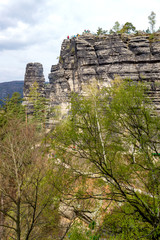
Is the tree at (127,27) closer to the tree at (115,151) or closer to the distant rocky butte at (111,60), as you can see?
the distant rocky butte at (111,60)

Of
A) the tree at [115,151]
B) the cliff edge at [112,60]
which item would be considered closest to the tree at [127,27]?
the cliff edge at [112,60]

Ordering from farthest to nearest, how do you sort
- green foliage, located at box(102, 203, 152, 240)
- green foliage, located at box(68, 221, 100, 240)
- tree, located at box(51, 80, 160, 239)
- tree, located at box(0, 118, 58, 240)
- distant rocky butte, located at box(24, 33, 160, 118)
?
distant rocky butte, located at box(24, 33, 160, 118)
tree, located at box(0, 118, 58, 240)
tree, located at box(51, 80, 160, 239)
green foliage, located at box(68, 221, 100, 240)
green foliage, located at box(102, 203, 152, 240)

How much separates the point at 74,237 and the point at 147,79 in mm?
29670

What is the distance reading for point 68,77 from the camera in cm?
3403

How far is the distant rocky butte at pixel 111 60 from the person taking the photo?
1111 inches

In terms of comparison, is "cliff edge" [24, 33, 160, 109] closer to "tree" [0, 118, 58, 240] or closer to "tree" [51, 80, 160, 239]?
"tree" [0, 118, 58, 240]

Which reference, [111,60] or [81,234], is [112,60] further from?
[81,234]

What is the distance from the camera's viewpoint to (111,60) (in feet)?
97.3

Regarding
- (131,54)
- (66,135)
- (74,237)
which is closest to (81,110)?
(66,135)

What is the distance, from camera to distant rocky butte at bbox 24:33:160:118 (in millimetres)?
28219

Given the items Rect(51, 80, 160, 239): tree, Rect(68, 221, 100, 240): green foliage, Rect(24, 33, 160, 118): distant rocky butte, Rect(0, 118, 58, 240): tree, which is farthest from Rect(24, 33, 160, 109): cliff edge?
Rect(68, 221, 100, 240): green foliage

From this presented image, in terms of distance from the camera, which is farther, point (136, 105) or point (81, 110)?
point (136, 105)

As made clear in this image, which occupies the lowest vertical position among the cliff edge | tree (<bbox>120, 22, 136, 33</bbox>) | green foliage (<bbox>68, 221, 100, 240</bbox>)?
green foliage (<bbox>68, 221, 100, 240</bbox>)

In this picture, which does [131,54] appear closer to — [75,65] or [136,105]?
[75,65]
